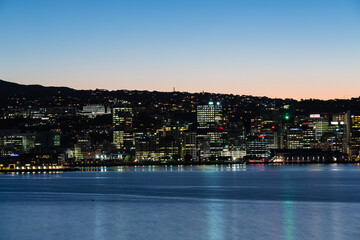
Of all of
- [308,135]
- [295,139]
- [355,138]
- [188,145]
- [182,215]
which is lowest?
[182,215]

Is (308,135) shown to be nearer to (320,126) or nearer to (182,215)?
(320,126)

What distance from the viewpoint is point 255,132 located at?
194000mm

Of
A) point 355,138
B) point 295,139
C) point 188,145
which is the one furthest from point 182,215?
point 355,138

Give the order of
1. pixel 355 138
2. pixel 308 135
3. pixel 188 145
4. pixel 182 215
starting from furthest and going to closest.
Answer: pixel 308 135 < pixel 355 138 < pixel 188 145 < pixel 182 215

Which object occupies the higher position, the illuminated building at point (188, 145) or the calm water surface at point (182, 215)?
the illuminated building at point (188, 145)

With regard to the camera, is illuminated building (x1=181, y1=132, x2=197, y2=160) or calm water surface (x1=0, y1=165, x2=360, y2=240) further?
illuminated building (x1=181, y1=132, x2=197, y2=160)

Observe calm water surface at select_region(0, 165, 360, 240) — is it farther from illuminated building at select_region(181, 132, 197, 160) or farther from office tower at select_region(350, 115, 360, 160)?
office tower at select_region(350, 115, 360, 160)

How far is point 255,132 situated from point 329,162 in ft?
81.5

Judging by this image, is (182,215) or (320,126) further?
(320,126)

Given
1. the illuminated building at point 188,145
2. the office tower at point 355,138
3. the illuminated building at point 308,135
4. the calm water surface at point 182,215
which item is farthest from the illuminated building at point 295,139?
the calm water surface at point 182,215

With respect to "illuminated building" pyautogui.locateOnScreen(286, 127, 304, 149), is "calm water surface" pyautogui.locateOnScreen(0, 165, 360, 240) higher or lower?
lower

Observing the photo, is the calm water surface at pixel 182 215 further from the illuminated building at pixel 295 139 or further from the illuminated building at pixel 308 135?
the illuminated building at pixel 308 135

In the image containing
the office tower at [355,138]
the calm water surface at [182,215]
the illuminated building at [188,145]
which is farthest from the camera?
the office tower at [355,138]

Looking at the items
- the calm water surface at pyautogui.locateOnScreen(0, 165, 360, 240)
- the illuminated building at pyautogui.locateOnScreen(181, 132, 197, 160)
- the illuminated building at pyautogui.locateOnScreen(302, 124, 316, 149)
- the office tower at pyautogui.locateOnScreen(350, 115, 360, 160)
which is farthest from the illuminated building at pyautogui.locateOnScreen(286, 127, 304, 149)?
the calm water surface at pyautogui.locateOnScreen(0, 165, 360, 240)
